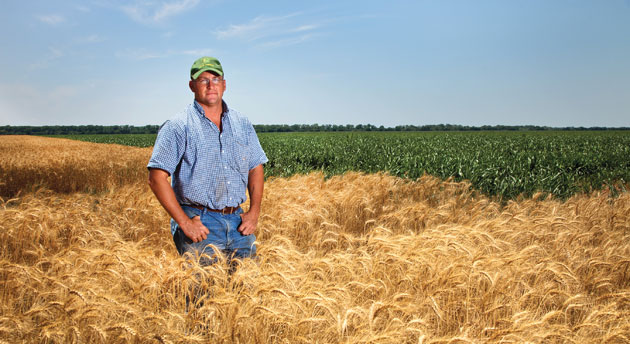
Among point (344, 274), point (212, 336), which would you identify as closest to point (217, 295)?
point (212, 336)

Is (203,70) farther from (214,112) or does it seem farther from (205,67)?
(214,112)

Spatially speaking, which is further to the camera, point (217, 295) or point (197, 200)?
point (197, 200)

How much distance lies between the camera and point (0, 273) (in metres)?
3.51

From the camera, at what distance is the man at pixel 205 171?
2967mm

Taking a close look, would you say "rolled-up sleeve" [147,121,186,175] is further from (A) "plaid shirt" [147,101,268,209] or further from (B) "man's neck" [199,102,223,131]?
(B) "man's neck" [199,102,223,131]

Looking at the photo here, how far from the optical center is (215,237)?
315cm

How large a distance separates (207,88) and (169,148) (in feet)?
1.89

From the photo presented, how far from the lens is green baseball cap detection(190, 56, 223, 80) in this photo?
2.98m

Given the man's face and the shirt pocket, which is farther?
the shirt pocket

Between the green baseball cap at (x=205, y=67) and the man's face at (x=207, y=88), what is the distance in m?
0.05

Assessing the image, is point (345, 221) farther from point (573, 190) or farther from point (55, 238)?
point (573, 190)

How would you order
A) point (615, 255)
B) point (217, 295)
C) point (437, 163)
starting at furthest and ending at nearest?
point (437, 163) < point (615, 255) < point (217, 295)

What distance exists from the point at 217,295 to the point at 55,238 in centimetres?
362

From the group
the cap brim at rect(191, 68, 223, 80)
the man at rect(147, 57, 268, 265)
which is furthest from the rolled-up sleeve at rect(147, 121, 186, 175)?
the cap brim at rect(191, 68, 223, 80)
